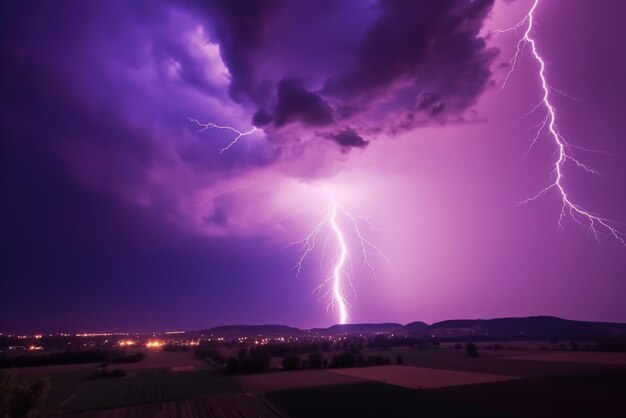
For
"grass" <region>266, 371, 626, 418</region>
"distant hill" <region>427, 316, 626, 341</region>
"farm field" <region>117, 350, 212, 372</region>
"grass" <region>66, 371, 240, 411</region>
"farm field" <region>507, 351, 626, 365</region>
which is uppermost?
"distant hill" <region>427, 316, 626, 341</region>

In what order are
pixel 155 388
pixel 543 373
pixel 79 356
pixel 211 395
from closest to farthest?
pixel 211 395, pixel 155 388, pixel 543 373, pixel 79 356

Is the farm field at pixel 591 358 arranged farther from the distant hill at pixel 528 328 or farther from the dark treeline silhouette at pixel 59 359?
the distant hill at pixel 528 328

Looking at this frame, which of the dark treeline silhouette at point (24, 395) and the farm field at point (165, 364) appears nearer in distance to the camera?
the dark treeline silhouette at point (24, 395)

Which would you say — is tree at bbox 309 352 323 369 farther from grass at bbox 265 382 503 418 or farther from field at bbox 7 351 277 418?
grass at bbox 265 382 503 418

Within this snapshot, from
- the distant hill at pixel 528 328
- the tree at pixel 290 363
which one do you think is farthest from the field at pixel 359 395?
the distant hill at pixel 528 328

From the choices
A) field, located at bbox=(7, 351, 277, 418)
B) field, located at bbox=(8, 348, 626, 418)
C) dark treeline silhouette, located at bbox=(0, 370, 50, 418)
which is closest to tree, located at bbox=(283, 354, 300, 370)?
field, located at bbox=(8, 348, 626, 418)

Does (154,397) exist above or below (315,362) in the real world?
below

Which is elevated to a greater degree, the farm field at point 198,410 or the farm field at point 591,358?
the farm field at point 591,358

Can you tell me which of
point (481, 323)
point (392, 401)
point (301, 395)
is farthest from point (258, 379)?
point (481, 323)

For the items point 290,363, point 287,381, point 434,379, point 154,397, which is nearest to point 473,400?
point 434,379

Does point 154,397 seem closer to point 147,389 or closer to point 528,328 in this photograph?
point 147,389

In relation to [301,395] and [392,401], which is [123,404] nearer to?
[301,395]
